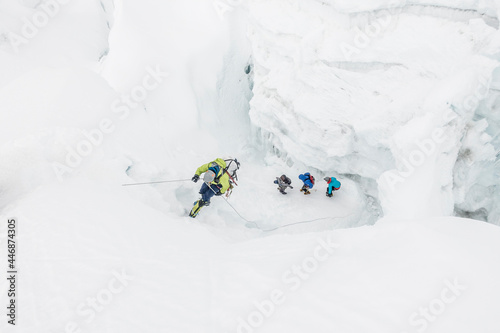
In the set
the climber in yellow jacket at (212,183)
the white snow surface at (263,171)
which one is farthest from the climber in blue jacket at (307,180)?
the climber in yellow jacket at (212,183)

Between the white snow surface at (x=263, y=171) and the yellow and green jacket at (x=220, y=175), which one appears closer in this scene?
the white snow surface at (x=263, y=171)

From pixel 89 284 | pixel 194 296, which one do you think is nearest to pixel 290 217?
pixel 194 296

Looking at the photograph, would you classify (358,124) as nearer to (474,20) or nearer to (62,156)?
(474,20)

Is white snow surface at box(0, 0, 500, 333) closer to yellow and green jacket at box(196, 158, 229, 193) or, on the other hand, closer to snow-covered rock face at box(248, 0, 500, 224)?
snow-covered rock face at box(248, 0, 500, 224)

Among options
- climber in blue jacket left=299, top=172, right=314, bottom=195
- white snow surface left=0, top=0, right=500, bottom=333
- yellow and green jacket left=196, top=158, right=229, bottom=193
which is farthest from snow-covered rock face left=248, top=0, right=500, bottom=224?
yellow and green jacket left=196, top=158, right=229, bottom=193

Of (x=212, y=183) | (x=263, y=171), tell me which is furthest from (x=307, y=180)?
(x=212, y=183)

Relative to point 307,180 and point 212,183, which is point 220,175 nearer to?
point 212,183

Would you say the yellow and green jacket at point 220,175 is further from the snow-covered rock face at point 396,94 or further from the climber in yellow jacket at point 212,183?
the snow-covered rock face at point 396,94
